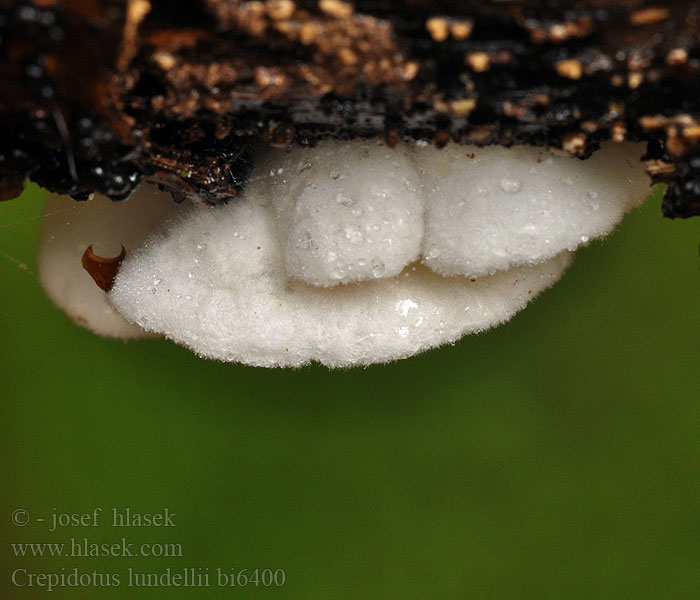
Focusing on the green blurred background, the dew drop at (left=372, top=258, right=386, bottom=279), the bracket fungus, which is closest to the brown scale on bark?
the bracket fungus

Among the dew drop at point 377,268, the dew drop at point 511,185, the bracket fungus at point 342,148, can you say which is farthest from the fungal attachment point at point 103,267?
the dew drop at point 511,185

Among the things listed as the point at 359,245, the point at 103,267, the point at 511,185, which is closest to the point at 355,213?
the point at 359,245

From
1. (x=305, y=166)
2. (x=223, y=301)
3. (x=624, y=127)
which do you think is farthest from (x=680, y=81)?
(x=223, y=301)

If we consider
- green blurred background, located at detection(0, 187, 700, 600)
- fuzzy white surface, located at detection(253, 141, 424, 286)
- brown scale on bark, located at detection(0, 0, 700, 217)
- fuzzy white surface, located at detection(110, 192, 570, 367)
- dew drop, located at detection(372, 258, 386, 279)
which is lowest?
green blurred background, located at detection(0, 187, 700, 600)

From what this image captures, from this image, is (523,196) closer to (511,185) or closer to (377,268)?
(511,185)

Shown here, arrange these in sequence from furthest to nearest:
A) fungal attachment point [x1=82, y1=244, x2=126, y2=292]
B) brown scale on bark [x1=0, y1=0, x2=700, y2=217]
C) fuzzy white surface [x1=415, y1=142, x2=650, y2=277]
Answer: fungal attachment point [x1=82, y1=244, x2=126, y2=292], fuzzy white surface [x1=415, y1=142, x2=650, y2=277], brown scale on bark [x1=0, y1=0, x2=700, y2=217]

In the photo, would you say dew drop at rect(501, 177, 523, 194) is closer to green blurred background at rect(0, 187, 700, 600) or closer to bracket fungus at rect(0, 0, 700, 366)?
bracket fungus at rect(0, 0, 700, 366)
